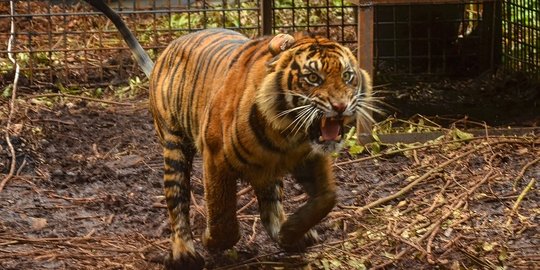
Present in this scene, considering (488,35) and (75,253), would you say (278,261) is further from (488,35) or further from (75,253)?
(488,35)

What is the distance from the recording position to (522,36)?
30.3 ft

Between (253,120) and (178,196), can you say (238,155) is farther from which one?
(178,196)

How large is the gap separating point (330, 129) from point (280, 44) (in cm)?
46

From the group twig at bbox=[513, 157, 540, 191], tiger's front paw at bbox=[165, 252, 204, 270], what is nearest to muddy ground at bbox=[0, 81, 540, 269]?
twig at bbox=[513, 157, 540, 191]

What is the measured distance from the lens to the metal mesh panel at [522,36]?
901 centimetres

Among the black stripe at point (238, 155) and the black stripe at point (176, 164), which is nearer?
the black stripe at point (238, 155)

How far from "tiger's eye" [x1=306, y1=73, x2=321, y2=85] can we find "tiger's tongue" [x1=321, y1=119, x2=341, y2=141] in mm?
178

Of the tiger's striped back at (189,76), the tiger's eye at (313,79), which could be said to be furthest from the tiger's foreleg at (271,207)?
the tiger's eye at (313,79)

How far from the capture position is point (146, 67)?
6.17m

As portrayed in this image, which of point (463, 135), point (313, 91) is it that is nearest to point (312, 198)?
point (313, 91)

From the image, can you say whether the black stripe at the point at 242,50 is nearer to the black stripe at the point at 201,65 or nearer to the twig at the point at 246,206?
the black stripe at the point at 201,65

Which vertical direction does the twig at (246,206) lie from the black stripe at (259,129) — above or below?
below

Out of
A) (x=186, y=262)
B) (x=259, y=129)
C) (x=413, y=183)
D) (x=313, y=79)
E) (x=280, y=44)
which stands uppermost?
(x=280, y=44)

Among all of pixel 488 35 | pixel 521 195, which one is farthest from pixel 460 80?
pixel 521 195
